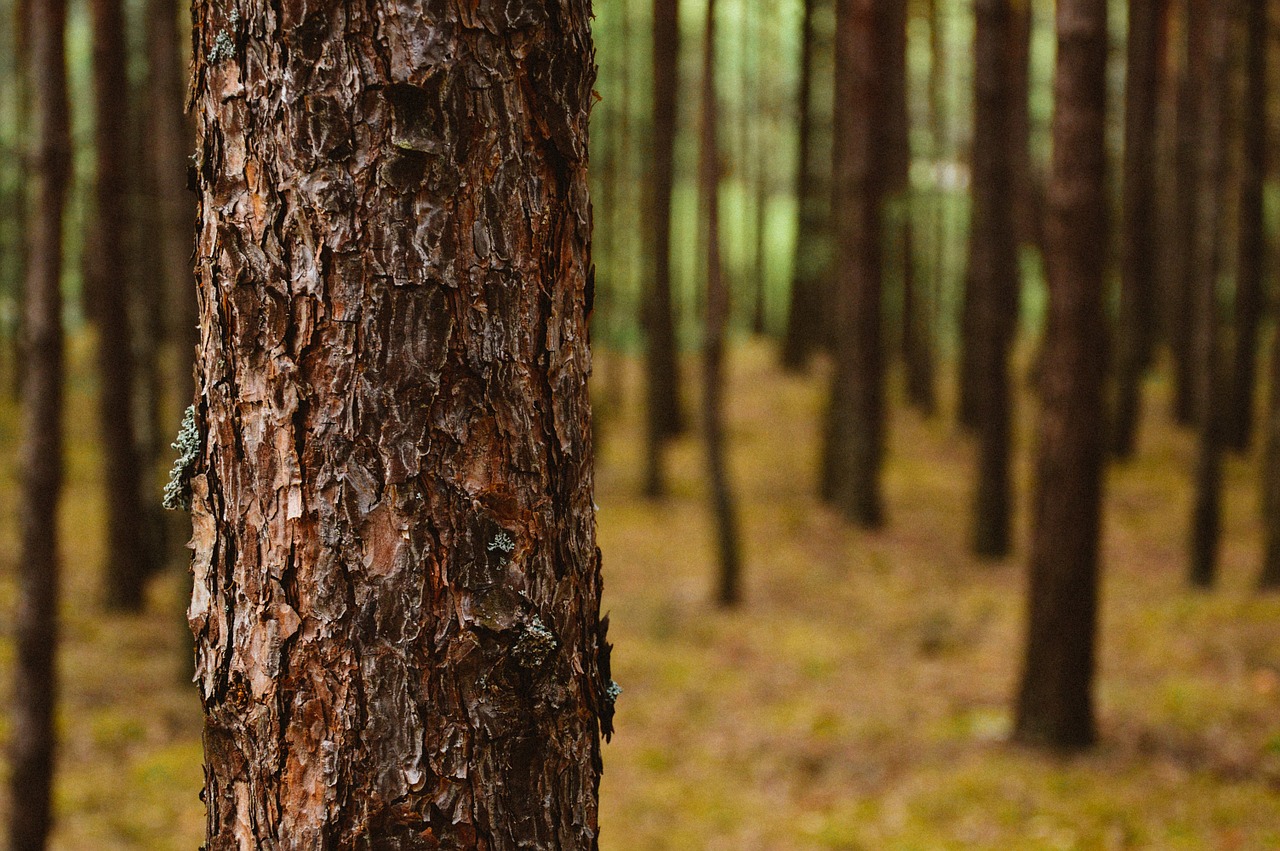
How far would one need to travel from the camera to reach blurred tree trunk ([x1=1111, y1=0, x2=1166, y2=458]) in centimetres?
1590

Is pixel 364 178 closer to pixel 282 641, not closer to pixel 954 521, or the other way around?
pixel 282 641

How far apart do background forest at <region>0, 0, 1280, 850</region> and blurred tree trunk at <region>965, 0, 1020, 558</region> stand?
0.14 feet

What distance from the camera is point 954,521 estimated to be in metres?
14.9

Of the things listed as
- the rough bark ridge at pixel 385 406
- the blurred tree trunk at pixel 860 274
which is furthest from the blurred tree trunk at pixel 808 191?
the rough bark ridge at pixel 385 406

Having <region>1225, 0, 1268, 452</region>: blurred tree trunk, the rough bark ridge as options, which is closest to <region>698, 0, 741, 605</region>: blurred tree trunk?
<region>1225, 0, 1268, 452</region>: blurred tree trunk

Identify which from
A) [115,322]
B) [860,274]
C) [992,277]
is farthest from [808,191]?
[115,322]

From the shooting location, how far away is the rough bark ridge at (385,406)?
4.80 ft

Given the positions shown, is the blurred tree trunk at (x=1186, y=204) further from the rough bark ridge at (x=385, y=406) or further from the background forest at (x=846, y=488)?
the rough bark ridge at (x=385, y=406)

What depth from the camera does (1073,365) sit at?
6.93 metres

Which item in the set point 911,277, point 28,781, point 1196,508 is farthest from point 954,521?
point 28,781

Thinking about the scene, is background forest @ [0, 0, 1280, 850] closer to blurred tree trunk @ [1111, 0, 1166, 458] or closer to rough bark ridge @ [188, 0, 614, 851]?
blurred tree trunk @ [1111, 0, 1166, 458]

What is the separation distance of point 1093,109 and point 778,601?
268 inches

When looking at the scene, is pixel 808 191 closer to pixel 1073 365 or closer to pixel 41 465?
pixel 1073 365

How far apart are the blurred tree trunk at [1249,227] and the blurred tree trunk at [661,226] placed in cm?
792
